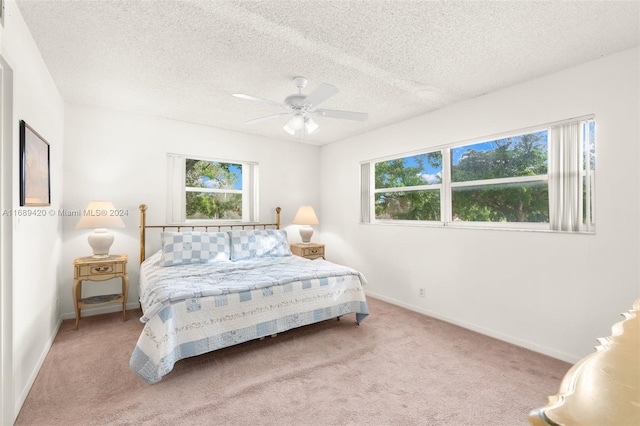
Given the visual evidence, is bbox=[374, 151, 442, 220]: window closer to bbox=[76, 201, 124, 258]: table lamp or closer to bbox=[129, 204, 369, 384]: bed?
bbox=[129, 204, 369, 384]: bed

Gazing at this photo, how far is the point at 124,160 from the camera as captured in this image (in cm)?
374

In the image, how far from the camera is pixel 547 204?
2.74 meters

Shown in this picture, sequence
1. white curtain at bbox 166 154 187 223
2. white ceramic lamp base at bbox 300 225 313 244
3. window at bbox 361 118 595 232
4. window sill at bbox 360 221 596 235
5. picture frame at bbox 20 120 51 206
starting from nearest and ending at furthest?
picture frame at bbox 20 120 51 206 < window at bbox 361 118 595 232 < window sill at bbox 360 221 596 235 < white curtain at bbox 166 154 187 223 < white ceramic lamp base at bbox 300 225 313 244

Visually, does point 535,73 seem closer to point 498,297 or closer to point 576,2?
point 576,2

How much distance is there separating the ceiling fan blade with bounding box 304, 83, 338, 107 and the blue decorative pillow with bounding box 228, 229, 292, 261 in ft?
6.53

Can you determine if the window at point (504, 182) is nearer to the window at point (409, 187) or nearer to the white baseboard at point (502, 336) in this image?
the window at point (409, 187)

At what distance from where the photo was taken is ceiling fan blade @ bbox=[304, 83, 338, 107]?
2262 millimetres

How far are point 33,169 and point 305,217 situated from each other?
3161mm

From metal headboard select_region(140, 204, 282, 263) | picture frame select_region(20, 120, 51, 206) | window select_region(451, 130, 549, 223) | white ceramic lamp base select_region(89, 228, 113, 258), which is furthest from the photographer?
metal headboard select_region(140, 204, 282, 263)

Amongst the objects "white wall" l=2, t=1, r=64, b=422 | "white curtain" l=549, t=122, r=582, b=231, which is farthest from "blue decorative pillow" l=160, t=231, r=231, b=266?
"white curtain" l=549, t=122, r=582, b=231

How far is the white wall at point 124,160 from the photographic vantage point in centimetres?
343

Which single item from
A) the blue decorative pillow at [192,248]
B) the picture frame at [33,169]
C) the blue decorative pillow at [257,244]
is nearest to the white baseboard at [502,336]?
the blue decorative pillow at [257,244]

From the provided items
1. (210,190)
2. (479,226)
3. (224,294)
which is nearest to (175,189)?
(210,190)

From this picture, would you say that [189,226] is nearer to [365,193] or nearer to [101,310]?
[101,310]
